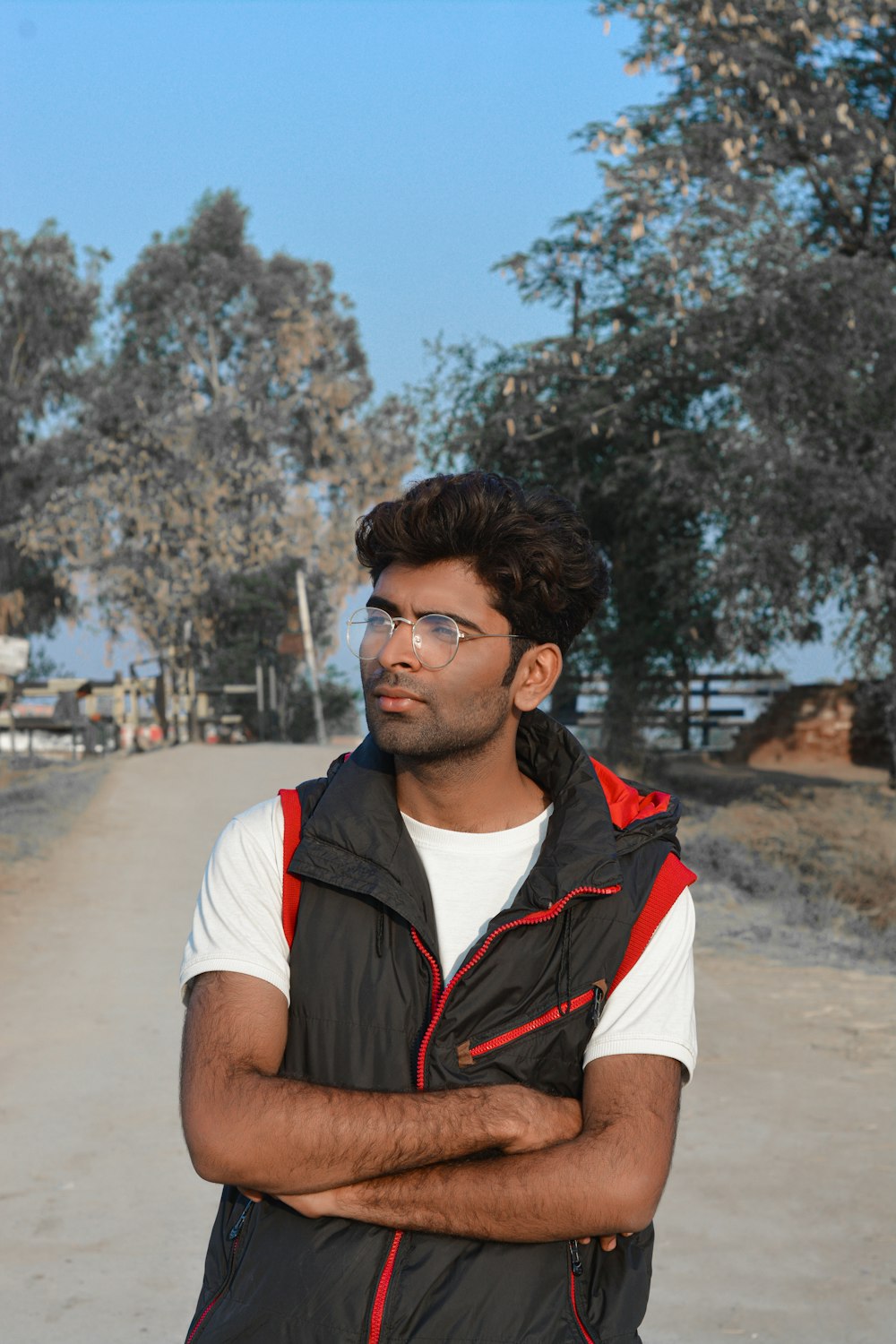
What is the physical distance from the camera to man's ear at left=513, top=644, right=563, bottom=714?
2.42 m

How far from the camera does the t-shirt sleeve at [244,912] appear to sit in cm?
210

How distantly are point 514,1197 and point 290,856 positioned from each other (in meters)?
0.56

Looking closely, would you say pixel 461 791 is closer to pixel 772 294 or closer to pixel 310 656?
pixel 772 294

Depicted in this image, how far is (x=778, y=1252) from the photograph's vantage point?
4.64m

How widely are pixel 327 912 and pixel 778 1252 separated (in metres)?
3.14

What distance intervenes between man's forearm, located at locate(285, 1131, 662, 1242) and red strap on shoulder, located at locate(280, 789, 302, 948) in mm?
366

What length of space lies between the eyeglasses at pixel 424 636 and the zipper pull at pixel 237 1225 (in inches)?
31.4

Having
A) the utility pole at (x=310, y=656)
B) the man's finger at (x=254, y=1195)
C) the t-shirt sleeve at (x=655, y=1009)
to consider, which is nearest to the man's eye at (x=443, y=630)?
the t-shirt sleeve at (x=655, y=1009)

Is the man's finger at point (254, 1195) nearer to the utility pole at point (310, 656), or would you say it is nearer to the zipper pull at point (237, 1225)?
the zipper pull at point (237, 1225)

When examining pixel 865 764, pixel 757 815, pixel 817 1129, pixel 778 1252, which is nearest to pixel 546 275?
pixel 757 815

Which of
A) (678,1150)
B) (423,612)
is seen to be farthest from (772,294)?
(423,612)

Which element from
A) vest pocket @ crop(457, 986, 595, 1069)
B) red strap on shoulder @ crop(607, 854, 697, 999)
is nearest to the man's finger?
vest pocket @ crop(457, 986, 595, 1069)

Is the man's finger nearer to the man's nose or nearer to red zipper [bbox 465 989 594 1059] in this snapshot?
red zipper [bbox 465 989 594 1059]

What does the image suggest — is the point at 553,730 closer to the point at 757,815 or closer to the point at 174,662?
the point at 757,815
